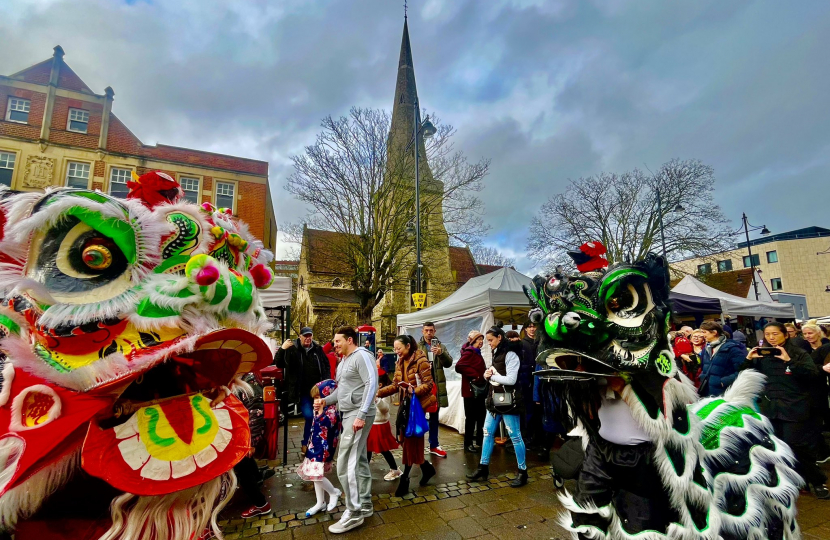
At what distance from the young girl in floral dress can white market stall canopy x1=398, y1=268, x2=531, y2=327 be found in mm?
4452

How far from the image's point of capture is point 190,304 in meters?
1.39

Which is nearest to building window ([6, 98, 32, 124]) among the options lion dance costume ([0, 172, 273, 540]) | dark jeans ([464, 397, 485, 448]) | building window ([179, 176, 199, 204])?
building window ([179, 176, 199, 204])

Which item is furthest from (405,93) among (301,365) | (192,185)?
(301,365)

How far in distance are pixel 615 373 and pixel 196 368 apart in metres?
1.93

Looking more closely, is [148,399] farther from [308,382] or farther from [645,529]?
[308,382]

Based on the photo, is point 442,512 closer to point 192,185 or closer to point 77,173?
point 192,185

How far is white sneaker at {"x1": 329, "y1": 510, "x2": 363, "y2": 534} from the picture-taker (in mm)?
3465

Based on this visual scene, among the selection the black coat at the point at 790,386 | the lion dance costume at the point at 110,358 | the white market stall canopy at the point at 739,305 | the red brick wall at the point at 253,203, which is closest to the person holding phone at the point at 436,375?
the black coat at the point at 790,386

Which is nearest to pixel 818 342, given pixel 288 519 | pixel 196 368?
pixel 288 519

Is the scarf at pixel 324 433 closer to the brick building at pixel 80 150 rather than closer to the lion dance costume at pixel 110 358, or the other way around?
the lion dance costume at pixel 110 358

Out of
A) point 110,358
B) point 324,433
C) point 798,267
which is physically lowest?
point 324,433

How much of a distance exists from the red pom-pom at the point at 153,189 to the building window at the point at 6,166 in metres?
22.5

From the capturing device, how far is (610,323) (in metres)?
2.04

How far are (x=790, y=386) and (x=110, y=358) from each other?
5.97 metres
